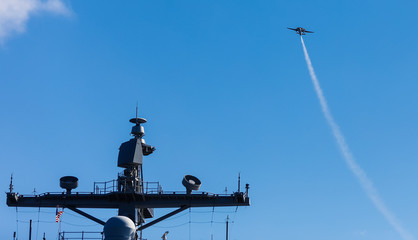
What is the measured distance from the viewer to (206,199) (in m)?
47.0

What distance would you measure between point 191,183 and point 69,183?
719cm

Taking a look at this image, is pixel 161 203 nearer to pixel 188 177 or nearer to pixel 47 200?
pixel 188 177

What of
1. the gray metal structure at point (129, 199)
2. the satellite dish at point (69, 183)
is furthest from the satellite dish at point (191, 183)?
the satellite dish at point (69, 183)

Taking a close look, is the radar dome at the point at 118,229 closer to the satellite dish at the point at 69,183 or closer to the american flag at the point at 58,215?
the american flag at the point at 58,215

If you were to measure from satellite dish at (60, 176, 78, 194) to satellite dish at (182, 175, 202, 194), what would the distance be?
21.2 feet

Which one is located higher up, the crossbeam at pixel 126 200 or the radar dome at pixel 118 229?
the crossbeam at pixel 126 200

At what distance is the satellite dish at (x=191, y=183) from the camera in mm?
46781

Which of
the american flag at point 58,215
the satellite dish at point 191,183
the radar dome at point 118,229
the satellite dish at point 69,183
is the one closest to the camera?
the radar dome at point 118,229

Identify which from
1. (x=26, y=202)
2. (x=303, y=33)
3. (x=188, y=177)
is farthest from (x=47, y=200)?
(x=303, y=33)

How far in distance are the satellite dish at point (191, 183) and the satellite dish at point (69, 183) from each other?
6.46m

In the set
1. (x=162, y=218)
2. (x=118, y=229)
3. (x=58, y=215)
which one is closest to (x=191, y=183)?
(x=162, y=218)

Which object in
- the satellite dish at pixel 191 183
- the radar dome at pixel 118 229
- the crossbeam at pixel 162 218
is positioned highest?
the satellite dish at pixel 191 183

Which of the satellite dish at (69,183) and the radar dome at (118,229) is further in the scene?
the satellite dish at (69,183)

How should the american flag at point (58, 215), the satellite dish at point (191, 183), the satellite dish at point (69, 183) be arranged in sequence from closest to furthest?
the satellite dish at point (191, 183)
the american flag at point (58, 215)
the satellite dish at point (69, 183)
